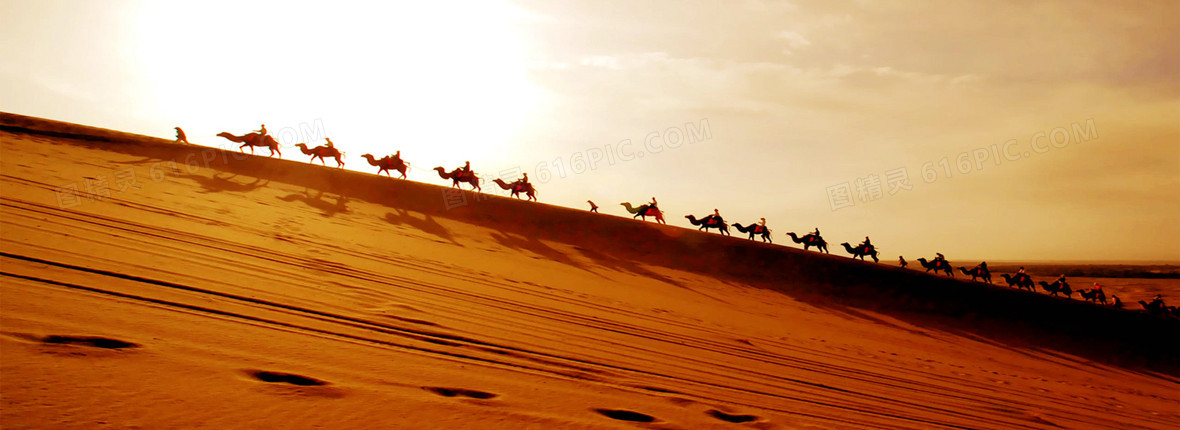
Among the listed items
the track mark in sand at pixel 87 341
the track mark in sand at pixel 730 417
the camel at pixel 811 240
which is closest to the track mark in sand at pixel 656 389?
the track mark in sand at pixel 730 417

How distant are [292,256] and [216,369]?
11.6 ft

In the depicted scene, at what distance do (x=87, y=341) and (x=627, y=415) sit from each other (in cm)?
263

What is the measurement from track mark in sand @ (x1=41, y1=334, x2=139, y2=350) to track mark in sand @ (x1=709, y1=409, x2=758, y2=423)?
3.08 metres

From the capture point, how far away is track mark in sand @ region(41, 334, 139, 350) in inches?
104

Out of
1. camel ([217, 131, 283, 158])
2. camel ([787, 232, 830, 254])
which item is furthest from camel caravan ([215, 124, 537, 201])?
camel ([787, 232, 830, 254])

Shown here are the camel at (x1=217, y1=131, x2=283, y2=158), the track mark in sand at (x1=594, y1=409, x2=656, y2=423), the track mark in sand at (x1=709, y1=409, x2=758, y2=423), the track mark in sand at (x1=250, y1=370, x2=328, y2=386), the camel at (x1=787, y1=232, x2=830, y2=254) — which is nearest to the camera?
the track mark in sand at (x1=250, y1=370, x2=328, y2=386)

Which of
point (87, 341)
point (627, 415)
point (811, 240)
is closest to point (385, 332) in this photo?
point (87, 341)

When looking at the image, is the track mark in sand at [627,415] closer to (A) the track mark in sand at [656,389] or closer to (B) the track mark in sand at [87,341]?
(A) the track mark in sand at [656,389]

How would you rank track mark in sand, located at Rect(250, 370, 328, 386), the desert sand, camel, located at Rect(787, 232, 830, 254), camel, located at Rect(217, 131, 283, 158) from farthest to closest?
1. camel, located at Rect(787, 232, 830, 254)
2. camel, located at Rect(217, 131, 283, 158)
3. track mark in sand, located at Rect(250, 370, 328, 386)
4. the desert sand

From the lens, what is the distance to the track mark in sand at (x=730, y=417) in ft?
11.8

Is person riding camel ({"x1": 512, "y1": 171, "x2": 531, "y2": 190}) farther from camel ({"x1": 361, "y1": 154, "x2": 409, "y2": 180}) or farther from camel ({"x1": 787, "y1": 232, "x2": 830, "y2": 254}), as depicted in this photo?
camel ({"x1": 787, "y1": 232, "x2": 830, "y2": 254})

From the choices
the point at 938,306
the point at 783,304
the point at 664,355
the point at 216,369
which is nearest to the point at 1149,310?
the point at 938,306

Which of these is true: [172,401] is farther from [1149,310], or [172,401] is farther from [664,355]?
[1149,310]

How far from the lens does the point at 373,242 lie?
8.22m
